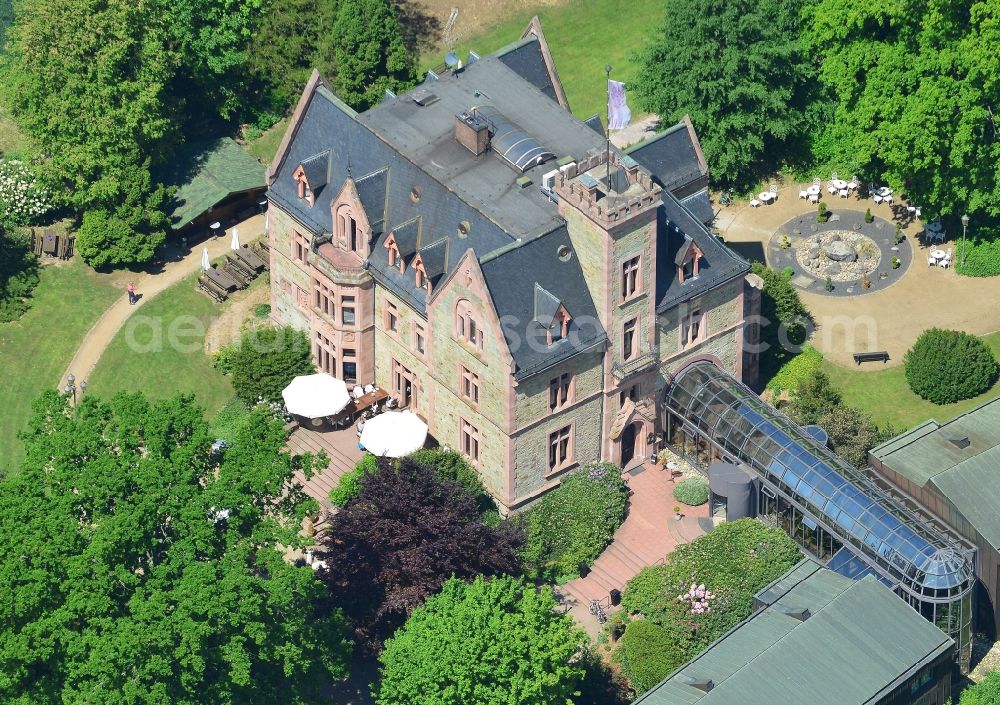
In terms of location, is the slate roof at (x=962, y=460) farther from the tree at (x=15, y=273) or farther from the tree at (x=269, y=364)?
the tree at (x=15, y=273)

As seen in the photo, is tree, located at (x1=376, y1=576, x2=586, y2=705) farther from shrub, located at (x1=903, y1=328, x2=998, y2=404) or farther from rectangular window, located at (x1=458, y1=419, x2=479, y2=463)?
shrub, located at (x1=903, y1=328, x2=998, y2=404)

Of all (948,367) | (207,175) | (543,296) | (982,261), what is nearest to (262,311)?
(207,175)

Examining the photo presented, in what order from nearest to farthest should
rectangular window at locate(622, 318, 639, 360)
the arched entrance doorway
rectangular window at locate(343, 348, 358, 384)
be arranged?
rectangular window at locate(622, 318, 639, 360)
the arched entrance doorway
rectangular window at locate(343, 348, 358, 384)

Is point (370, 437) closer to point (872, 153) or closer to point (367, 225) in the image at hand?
point (367, 225)

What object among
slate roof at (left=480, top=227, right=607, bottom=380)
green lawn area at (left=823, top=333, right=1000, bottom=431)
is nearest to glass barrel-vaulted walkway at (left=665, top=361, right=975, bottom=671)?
slate roof at (left=480, top=227, right=607, bottom=380)

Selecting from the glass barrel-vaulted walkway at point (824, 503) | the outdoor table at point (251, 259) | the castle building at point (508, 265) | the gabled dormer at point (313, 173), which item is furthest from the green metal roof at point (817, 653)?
the outdoor table at point (251, 259)

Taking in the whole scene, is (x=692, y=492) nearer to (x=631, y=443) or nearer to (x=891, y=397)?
(x=631, y=443)

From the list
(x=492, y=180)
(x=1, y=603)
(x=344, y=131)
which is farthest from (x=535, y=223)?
(x=1, y=603)
